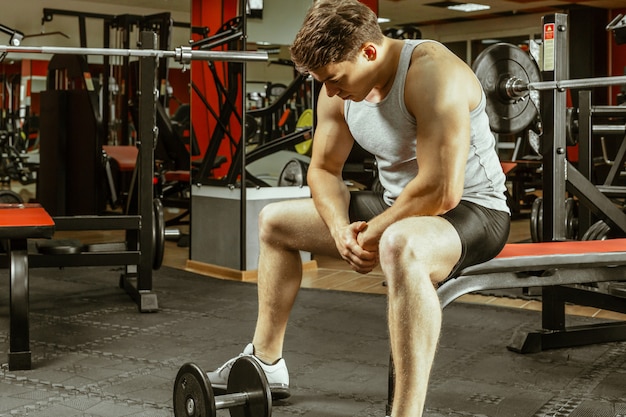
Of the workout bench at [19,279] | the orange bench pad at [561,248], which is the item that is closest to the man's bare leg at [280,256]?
the orange bench pad at [561,248]

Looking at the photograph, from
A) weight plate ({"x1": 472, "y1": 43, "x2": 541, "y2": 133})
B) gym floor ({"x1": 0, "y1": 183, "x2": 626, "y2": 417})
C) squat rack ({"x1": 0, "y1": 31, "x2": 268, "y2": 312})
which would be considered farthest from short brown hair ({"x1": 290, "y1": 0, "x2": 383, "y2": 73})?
squat rack ({"x1": 0, "y1": 31, "x2": 268, "y2": 312})

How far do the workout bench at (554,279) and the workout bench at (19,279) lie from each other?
1.21 m

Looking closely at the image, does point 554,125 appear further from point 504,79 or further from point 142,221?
point 142,221

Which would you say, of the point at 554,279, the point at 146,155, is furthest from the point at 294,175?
the point at 554,279

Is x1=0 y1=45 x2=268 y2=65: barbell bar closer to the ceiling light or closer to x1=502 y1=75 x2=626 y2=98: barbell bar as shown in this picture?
x1=502 y1=75 x2=626 y2=98: barbell bar

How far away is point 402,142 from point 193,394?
731 mm

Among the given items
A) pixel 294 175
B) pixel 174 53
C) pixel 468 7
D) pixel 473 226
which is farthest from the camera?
pixel 468 7

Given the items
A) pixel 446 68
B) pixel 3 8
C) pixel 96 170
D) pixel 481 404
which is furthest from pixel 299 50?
pixel 3 8

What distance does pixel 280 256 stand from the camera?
Result: 201 cm

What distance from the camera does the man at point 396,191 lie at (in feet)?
5.27

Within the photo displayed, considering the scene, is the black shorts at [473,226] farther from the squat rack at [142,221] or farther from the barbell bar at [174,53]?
the squat rack at [142,221]

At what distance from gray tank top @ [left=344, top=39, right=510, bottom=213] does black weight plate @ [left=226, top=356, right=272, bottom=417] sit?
0.55 metres

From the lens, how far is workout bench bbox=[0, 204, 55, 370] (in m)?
2.40

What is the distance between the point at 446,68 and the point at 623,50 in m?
11.2
